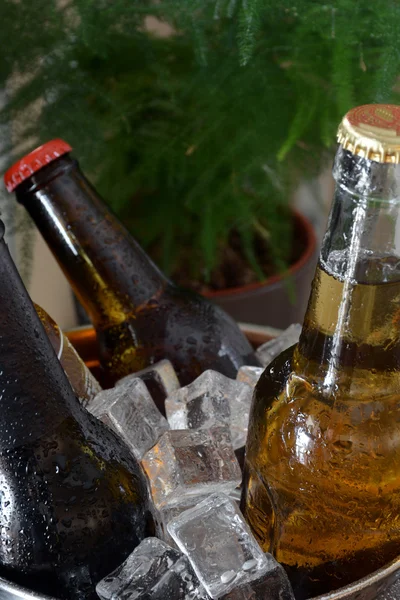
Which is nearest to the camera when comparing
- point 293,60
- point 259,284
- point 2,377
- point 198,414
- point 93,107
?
point 2,377

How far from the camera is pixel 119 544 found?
48 cm

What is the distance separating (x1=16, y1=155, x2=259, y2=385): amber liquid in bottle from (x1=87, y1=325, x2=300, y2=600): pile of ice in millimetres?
42

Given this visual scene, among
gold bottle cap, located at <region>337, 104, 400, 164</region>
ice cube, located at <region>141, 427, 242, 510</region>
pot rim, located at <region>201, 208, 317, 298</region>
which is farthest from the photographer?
pot rim, located at <region>201, 208, 317, 298</region>

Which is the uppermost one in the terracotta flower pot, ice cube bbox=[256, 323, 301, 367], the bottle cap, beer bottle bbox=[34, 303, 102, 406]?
the bottle cap

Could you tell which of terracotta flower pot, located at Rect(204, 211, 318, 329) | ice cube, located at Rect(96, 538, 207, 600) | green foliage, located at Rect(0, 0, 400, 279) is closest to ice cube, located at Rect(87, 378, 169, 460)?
ice cube, located at Rect(96, 538, 207, 600)

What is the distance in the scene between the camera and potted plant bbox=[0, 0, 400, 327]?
67 centimetres

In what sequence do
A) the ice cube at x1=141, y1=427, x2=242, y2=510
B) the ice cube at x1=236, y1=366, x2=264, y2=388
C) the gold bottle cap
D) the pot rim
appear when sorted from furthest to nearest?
the pot rim
the ice cube at x1=236, y1=366, x2=264, y2=388
the ice cube at x1=141, y1=427, x2=242, y2=510
the gold bottle cap

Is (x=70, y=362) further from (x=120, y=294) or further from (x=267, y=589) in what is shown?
(x=267, y=589)

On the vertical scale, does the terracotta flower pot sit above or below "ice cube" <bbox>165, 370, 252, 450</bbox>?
below

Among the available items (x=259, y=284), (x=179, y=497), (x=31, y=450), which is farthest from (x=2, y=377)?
(x=259, y=284)

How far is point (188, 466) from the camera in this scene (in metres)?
0.52

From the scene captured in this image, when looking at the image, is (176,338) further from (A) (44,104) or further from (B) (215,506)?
(A) (44,104)

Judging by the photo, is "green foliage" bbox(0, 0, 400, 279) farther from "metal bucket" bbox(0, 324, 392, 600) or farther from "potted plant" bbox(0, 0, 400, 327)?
"metal bucket" bbox(0, 324, 392, 600)

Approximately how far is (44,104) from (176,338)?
343 mm
